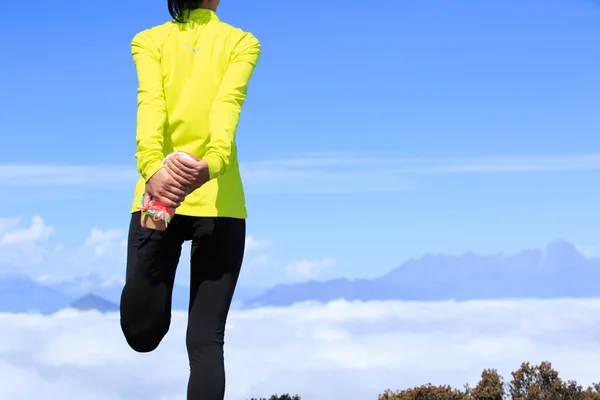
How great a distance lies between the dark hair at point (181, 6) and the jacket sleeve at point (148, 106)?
0.20 metres

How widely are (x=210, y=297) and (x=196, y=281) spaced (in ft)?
0.47

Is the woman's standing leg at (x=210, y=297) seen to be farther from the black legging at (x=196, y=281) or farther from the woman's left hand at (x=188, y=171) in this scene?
the woman's left hand at (x=188, y=171)

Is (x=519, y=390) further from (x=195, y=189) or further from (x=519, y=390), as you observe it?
(x=195, y=189)

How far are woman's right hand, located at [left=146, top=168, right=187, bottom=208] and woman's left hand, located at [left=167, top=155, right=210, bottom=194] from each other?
0.11ft

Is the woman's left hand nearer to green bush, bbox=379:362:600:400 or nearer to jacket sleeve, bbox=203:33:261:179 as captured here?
jacket sleeve, bbox=203:33:261:179

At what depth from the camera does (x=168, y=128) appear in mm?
4695

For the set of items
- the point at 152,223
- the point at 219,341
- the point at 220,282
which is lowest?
the point at 219,341

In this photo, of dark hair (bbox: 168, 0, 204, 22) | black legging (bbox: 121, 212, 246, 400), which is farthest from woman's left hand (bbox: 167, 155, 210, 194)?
dark hair (bbox: 168, 0, 204, 22)

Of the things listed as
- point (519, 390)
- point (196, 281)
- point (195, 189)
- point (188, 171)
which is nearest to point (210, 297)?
point (196, 281)

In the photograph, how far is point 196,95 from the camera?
15.3ft

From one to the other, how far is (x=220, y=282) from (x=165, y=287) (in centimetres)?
35

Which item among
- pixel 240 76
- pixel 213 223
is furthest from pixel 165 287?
pixel 240 76

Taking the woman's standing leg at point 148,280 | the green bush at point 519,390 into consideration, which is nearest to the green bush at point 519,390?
the green bush at point 519,390

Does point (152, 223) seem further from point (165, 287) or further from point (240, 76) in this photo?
point (240, 76)
